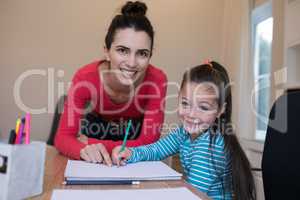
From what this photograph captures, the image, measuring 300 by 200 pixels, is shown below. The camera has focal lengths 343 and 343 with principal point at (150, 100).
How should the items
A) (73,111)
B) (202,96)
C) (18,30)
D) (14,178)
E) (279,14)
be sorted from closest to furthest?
(14,178) → (202,96) → (73,111) → (279,14) → (18,30)

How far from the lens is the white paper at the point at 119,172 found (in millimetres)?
741

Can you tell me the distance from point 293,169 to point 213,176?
0.80 ft

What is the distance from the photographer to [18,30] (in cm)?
285

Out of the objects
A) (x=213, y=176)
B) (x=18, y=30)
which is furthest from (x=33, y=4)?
(x=213, y=176)

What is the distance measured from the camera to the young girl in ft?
3.08

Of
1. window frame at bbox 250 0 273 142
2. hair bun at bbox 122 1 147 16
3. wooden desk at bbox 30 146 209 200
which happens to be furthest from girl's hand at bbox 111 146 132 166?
window frame at bbox 250 0 273 142

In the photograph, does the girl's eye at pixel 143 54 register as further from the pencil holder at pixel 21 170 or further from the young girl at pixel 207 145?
the pencil holder at pixel 21 170

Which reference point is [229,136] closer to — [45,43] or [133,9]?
[133,9]

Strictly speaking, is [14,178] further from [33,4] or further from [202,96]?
[33,4]

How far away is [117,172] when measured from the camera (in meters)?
0.81

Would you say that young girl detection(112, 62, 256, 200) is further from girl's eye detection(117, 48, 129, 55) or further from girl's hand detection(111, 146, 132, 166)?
girl's eye detection(117, 48, 129, 55)

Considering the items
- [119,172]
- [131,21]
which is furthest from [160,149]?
[131,21]

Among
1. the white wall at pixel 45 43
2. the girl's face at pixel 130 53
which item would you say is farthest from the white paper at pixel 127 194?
the white wall at pixel 45 43

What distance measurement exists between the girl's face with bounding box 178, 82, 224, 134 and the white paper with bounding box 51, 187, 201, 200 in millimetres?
406
